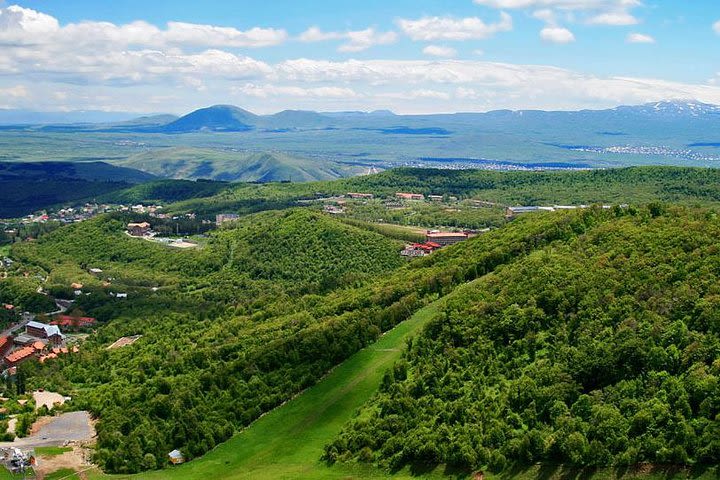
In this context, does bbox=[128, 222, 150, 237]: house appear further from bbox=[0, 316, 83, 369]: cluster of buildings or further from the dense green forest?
bbox=[0, 316, 83, 369]: cluster of buildings

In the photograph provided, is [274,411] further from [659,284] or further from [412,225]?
[412,225]

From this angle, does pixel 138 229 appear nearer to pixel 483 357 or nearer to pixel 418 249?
pixel 418 249

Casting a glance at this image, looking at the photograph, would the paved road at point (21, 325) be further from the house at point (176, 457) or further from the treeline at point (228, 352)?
the house at point (176, 457)

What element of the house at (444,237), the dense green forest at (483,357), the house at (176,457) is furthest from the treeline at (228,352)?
the house at (444,237)

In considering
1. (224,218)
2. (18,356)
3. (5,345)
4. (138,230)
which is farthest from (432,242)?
(224,218)

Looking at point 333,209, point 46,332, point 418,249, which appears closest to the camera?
point 46,332

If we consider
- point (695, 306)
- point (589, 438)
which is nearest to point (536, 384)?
point (589, 438)
